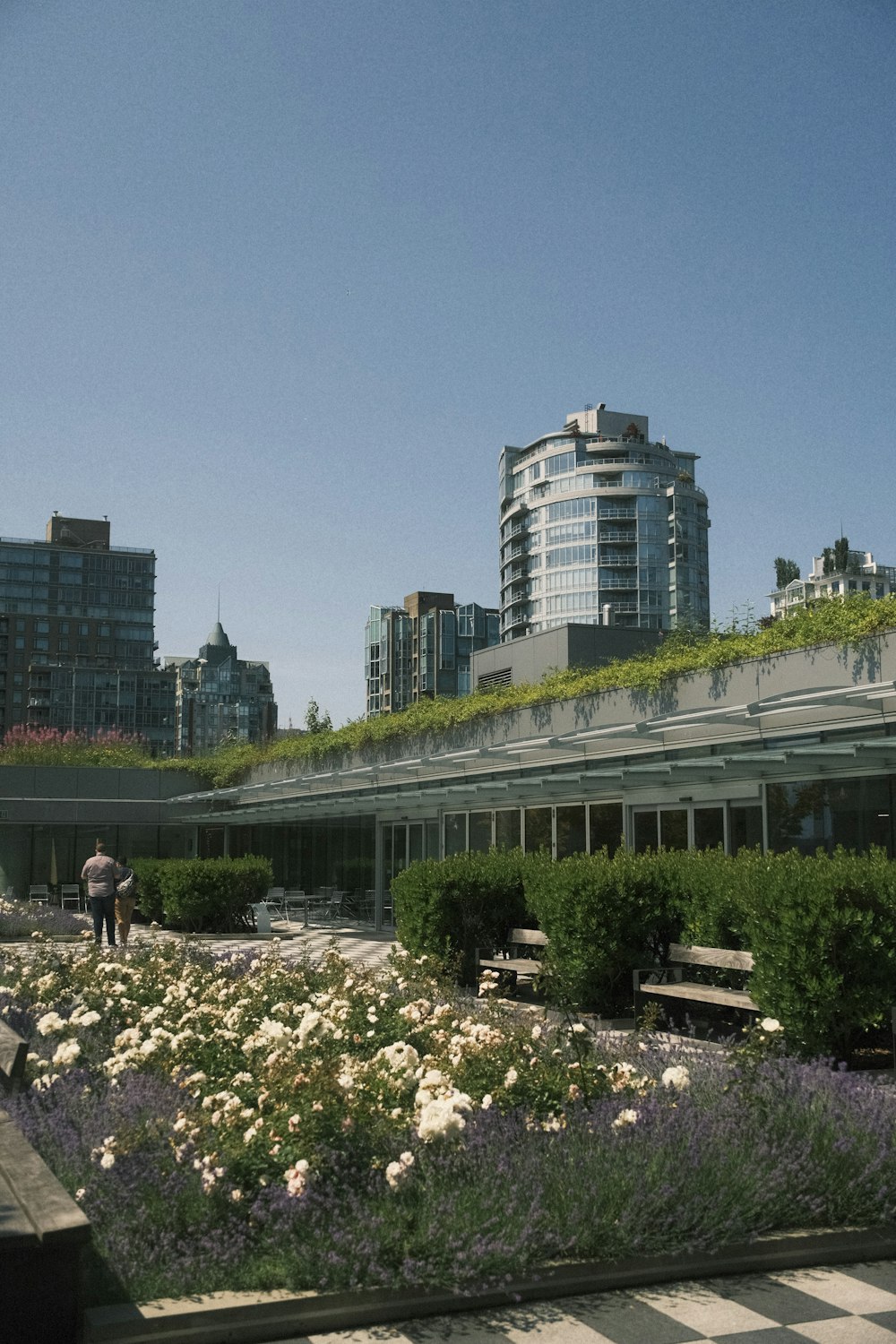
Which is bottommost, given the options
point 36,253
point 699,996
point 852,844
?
point 699,996

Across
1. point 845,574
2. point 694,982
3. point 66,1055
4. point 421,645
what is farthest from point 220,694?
point 66,1055

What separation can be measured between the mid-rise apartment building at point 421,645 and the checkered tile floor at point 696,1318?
456 feet

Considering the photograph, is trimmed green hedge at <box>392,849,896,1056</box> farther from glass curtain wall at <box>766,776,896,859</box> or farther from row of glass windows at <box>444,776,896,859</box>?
glass curtain wall at <box>766,776,896,859</box>

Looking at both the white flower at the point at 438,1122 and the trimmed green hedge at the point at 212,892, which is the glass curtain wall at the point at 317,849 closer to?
the trimmed green hedge at the point at 212,892

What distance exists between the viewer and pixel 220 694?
18500 cm

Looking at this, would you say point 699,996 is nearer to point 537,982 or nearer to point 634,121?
point 537,982

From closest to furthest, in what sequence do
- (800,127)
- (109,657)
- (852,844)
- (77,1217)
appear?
(77,1217) → (800,127) → (852,844) → (109,657)

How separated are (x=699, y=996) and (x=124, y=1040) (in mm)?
5318

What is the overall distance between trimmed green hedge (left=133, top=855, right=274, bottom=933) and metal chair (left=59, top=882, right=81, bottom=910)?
1030 centimetres

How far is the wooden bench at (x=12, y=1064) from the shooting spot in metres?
6.05

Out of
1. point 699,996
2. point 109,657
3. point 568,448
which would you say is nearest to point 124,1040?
A: point 699,996

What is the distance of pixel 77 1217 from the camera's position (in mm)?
3848

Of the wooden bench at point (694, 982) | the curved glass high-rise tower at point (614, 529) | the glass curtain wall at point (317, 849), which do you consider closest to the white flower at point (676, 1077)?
the wooden bench at point (694, 982)

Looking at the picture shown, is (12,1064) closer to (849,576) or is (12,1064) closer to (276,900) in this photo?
(276,900)
